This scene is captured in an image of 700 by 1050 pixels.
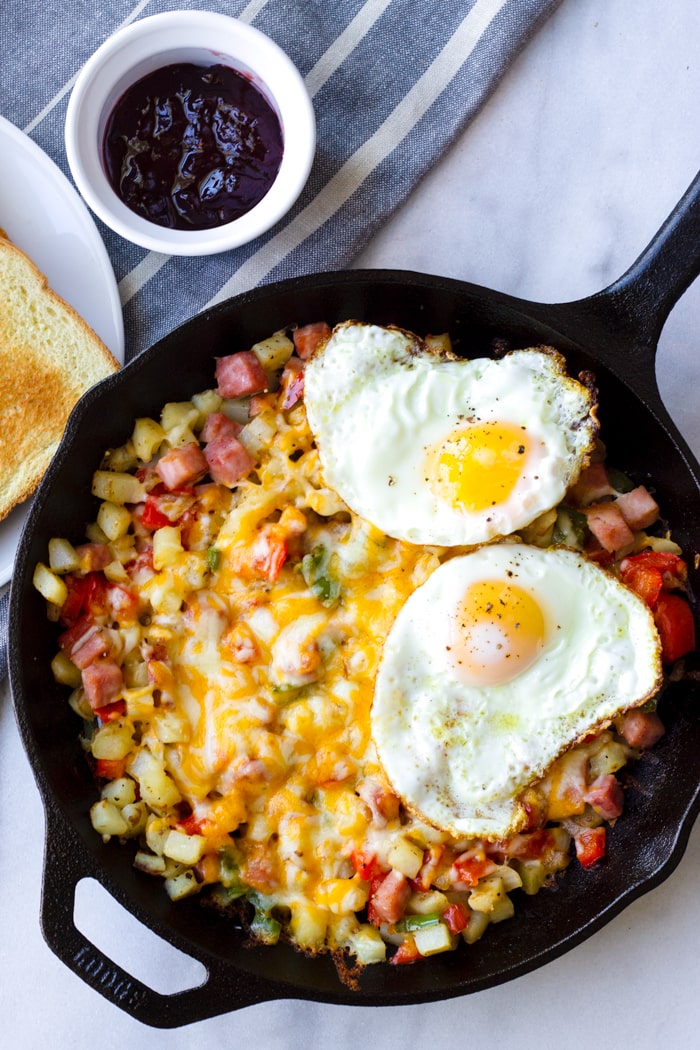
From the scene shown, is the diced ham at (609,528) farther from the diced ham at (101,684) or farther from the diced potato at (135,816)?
the diced potato at (135,816)

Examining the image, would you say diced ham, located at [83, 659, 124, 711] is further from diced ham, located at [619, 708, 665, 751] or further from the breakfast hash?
diced ham, located at [619, 708, 665, 751]

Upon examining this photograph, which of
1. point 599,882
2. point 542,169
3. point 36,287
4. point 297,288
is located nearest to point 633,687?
point 599,882

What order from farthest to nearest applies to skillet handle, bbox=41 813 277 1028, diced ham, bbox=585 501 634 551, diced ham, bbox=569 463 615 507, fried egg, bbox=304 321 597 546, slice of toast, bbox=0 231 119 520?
1. slice of toast, bbox=0 231 119 520
2. diced ham, bbox=569 463 615 507
3. diced ham, bbox=585 501 634 551
4. fried egg, bbox=304 321 597 546
5. skillet handle, bbox=41 813 277 1028

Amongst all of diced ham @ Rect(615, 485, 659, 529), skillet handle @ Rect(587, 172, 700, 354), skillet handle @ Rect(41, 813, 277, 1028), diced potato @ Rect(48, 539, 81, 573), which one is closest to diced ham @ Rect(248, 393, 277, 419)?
diced potato @ Rect(48, 539, 81, 573)

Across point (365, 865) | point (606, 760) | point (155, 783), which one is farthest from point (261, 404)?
point (606, 760)

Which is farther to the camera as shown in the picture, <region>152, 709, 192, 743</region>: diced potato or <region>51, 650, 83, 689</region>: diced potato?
<region>51, 650, 83, 689</region>: diced potato

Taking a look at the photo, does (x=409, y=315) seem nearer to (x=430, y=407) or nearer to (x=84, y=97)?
(x=430, y=407)
